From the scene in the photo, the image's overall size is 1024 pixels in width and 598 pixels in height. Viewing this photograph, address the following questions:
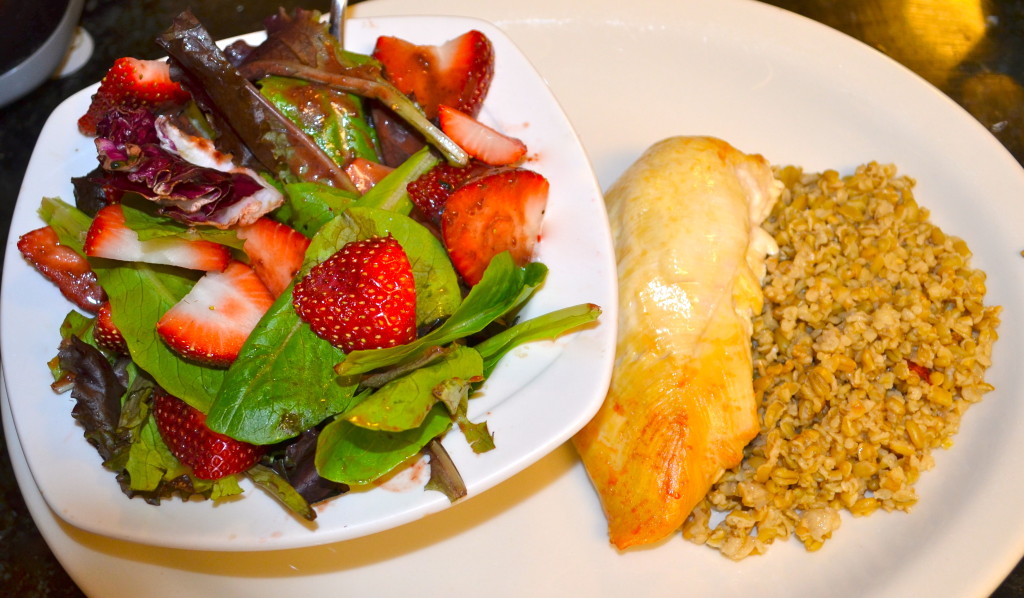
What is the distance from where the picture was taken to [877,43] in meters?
2.76

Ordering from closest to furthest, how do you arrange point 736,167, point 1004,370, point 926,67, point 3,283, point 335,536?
1. point 335,536
2. point 3,283
3. point 1004,370
4. point 736,167
5. point 926,67

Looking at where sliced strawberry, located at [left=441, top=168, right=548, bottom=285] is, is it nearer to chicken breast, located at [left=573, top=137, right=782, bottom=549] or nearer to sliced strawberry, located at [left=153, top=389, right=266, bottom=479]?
chicken breast, located at [left=573, top=137, right=782, bottom=549]

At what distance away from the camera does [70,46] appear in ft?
9.41

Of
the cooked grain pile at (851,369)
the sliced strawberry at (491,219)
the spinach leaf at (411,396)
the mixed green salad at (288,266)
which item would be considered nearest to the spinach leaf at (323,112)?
the mixed green salad at (288,266)

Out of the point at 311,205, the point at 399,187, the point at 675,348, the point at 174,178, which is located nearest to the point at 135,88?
the point at 174,178

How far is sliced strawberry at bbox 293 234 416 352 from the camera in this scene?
1.45 metres

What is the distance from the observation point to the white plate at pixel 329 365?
58.9 inches

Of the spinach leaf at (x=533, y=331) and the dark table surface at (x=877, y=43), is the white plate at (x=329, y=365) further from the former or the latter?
the dark table surface at (x=877, y=43)

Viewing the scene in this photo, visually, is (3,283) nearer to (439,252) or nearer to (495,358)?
(439,252)

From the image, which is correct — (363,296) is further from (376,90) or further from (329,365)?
(376,90)

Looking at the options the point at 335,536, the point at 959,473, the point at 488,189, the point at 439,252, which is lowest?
the point at 959,473

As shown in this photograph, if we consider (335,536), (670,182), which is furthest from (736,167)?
(335,536)

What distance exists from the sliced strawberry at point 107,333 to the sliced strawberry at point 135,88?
47 cm

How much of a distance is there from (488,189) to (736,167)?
0.77 m
